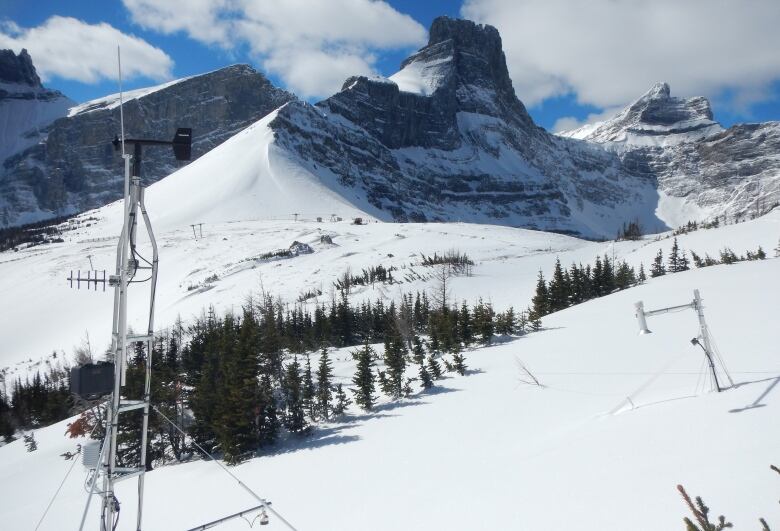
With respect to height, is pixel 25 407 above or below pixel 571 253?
below

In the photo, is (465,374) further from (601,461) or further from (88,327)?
(88,327)

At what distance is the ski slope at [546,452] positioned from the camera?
21.2ft

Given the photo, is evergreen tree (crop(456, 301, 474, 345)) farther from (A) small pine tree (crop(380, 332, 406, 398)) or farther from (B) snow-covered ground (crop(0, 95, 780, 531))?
(A) small pine tree (crop(380, 332, 406, 398))

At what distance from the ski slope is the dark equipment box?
5.59m

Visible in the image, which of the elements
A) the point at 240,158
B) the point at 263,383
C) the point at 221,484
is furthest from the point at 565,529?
the point at 240,158

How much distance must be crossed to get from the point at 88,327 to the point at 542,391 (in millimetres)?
69980

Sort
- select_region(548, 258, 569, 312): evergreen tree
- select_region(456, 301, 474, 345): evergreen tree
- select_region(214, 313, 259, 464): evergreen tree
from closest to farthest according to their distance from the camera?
select_region(214, 313, 259, 464): evergreen tree
select_region(456, 301, 474, 345): evergreen tree
select_region(548, 258, 569, 312): evergreen tree

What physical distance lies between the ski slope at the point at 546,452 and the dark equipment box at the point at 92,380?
5.59 m

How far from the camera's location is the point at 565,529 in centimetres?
653

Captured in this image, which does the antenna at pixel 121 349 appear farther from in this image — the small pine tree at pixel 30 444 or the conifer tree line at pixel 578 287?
the conifer tree line at pixel 578 287

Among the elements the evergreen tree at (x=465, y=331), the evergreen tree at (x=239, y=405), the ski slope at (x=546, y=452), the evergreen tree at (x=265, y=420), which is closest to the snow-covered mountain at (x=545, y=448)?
the ski slope at (x=546, y=452)

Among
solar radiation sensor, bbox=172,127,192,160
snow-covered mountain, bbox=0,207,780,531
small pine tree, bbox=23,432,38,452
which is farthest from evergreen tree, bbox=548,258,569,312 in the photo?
solar radiation sensor, bbox=172,127,192,160

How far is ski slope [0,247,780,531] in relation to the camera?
6.46 meters

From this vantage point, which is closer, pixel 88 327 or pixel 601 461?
pixel 601 461
